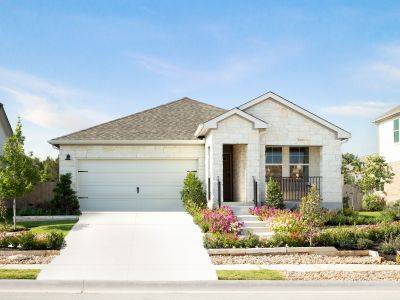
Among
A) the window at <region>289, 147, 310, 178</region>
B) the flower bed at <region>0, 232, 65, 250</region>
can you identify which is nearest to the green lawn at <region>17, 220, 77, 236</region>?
the flower bed at <region>0, 232, 65, 250</region>

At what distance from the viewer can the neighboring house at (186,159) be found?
22438mm

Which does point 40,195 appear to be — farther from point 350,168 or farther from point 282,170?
point 350,168

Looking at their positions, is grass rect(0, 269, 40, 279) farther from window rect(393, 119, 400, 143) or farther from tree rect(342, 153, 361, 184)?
window rect(393, 119, 400, 143)

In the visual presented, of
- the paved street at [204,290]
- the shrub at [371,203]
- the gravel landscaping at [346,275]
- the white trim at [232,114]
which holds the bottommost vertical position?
the paved street at [204,290]

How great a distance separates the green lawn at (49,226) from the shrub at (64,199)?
1.54m

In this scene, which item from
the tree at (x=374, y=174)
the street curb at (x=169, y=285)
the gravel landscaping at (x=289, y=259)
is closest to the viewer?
the street curb at (x=169, y=285)

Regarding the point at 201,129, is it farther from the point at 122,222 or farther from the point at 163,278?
the point at 163,278

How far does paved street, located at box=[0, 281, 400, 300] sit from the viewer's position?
33.8 feet

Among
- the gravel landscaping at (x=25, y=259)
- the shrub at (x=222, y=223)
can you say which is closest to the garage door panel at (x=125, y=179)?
the shrub at (x=222, y=223)

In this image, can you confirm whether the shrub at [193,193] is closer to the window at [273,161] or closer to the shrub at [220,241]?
the window at [273,161]

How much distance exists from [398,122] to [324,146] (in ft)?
35.1

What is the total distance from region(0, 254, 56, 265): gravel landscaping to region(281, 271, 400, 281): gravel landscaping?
20.2 feet

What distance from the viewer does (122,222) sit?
19797 mm

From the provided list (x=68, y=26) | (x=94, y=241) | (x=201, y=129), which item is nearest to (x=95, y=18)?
(x=68, y=26)
